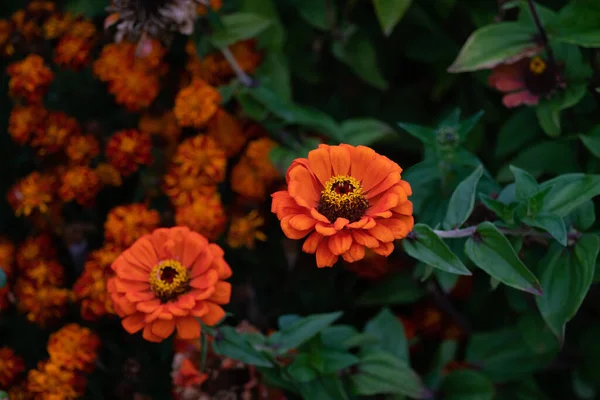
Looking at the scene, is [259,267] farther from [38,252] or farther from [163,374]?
[38,252]

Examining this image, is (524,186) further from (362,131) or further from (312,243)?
(362,131)

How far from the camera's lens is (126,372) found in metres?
1.05

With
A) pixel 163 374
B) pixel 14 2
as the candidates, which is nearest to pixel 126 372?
pixel 163 374

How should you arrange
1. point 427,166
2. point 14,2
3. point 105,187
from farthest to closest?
point 14,2
point 105,187
point 427,166

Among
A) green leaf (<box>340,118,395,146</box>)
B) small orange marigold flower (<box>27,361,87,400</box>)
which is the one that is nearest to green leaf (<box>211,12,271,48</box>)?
green leaf (<box>340,118,395,146</box>)

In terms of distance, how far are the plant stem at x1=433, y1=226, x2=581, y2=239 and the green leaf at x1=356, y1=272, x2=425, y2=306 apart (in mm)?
403

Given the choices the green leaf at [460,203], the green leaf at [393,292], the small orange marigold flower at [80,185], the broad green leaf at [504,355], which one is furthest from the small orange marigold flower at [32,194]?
the broad green leaf at [504,355]

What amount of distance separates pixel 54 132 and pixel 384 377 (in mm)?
702

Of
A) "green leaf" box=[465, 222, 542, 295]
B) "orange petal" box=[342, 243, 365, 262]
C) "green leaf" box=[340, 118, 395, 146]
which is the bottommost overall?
"green leaf" box=[340, 118, 395, 146]

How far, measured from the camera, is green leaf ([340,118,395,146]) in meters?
1.24

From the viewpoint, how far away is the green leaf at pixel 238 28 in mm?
1199

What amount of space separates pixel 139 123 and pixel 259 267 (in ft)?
1.14

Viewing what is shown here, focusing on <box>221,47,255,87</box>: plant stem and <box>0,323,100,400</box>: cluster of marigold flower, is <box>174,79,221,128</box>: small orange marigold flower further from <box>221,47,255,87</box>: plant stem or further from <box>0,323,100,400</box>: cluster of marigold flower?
<box>0,323,100,400</box>: cluster of marigold flower

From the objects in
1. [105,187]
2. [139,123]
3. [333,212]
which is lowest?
[105,187]
